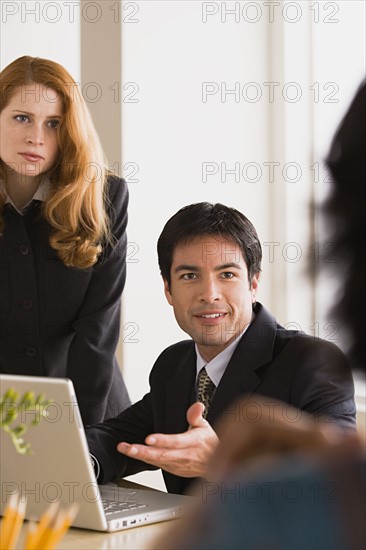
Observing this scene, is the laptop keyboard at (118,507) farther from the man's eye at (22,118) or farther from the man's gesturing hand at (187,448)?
the man's eye at (22,118)

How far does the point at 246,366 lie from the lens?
6.98 feet

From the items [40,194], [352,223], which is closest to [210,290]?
[40,194]

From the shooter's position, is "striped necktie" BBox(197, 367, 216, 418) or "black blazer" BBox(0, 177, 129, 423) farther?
"black blazer" BBox(0, 177, 129, 423)

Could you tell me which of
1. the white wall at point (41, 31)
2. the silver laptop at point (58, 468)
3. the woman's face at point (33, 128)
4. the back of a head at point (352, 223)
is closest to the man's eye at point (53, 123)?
the woman's face at point (33, 128)

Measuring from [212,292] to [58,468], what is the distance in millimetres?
695

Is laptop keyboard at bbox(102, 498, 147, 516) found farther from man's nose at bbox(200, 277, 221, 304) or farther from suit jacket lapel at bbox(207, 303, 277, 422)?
man's nose at bbox(200, 277, 221, 304)

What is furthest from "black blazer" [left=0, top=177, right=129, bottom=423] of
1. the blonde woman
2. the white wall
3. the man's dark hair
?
the white wall

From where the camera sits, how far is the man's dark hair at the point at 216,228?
2.24 m

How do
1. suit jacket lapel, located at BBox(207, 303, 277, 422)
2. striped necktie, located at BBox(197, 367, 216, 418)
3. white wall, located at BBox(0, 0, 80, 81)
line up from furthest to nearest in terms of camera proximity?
white wall, located at BBox(0, 0, 80, 81), striped necktie, located at BBox(197, 367, 216, 418), suit jacket lapel, located at BBox(207, 303, 277, 422)

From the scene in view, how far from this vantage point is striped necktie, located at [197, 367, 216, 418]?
2217 mm

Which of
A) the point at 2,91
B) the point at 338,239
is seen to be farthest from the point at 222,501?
the point at 2,91

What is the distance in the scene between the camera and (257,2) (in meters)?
3.89

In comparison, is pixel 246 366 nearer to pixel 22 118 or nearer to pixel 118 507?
pixel 118 507

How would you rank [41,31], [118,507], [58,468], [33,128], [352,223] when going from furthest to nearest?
1. [41,31]
2. [33,128]
3. [118,507]
4. [58,468]
5. [352,223]
